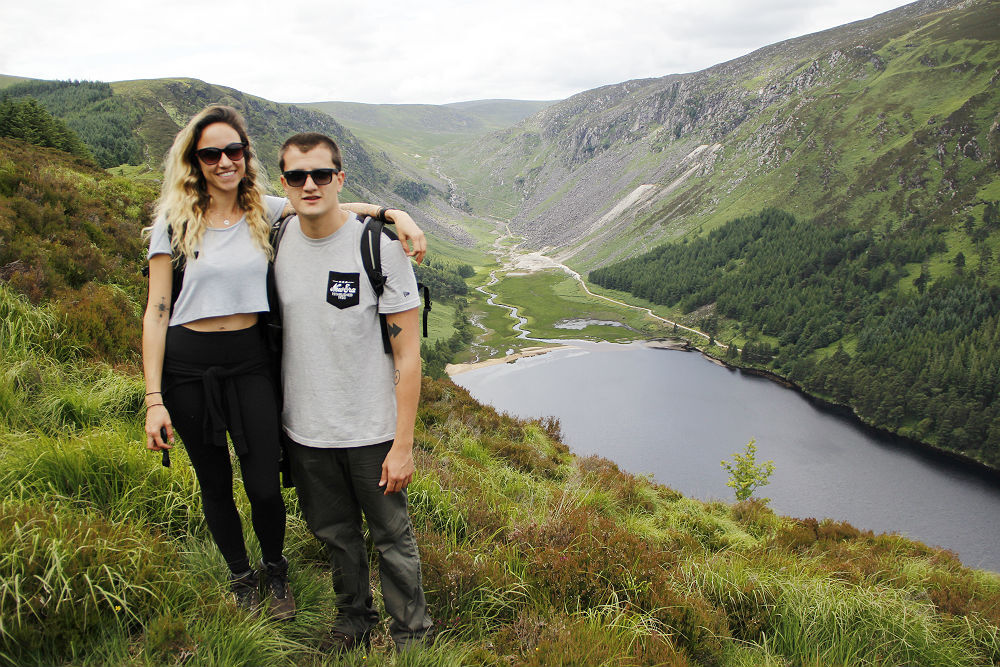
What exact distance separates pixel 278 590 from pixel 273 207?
7.02 feet

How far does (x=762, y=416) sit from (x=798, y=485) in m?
17.5

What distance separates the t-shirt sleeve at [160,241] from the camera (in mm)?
2562

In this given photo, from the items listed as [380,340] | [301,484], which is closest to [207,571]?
[301,484]

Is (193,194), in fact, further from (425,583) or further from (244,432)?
(425,583)

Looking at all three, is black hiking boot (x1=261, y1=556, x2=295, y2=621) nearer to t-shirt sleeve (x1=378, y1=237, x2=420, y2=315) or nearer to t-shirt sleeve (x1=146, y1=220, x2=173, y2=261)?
t-shirt sleeve (x1=378, y1=237, x2=420, y2=315)

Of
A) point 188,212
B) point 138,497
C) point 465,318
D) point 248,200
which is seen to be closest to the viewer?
point 188,212

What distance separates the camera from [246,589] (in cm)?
289

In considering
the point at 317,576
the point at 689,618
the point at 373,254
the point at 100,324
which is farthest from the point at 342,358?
the point at 100,324

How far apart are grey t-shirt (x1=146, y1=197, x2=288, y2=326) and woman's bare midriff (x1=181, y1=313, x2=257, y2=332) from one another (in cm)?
5

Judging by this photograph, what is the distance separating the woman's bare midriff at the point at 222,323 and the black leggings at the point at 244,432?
3 cm

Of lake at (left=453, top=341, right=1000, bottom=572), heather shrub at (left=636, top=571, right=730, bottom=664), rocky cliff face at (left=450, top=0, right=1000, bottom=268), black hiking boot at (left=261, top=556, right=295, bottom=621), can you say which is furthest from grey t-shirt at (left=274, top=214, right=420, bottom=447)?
rocky cliff face at (left=450, top=0, right=1000, bottom=268)

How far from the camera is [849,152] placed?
381ft

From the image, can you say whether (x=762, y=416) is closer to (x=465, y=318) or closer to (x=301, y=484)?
(x=465, y=318)

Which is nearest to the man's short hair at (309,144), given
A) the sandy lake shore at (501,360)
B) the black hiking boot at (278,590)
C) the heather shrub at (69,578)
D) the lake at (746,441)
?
the heather shrub at (69,578)
